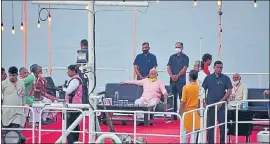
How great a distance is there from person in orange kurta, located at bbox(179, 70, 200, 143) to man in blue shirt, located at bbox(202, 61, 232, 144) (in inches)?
10.7

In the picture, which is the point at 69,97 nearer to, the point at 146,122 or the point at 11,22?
the point at 146,122

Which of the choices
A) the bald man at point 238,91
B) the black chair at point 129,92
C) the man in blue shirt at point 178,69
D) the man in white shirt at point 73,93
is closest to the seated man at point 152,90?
the black chair at point 129,92

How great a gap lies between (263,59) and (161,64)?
2.20 meters

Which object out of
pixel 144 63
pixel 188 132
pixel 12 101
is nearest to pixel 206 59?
pixel 188 132

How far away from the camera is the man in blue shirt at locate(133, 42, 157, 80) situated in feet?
41.5

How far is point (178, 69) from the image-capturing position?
41.3ft

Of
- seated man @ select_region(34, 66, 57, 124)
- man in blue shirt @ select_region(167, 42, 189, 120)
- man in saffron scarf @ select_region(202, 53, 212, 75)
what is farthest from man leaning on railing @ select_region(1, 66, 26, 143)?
man in blue shirt @ select_region(167, 42, 189, 120)

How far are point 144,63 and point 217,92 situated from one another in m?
2.64

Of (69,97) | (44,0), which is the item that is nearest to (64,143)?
(69,97)

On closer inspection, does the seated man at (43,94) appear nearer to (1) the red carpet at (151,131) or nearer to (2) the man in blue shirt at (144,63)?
(1) the red carpet at (151,131)

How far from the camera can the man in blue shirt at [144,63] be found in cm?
1264

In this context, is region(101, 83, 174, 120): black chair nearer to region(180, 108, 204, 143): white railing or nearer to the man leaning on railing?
region(180, 108, 204, 143): white railing

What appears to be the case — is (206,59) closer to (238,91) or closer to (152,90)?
(238,91)

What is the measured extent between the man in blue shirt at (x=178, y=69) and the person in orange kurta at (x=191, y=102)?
2.43 meters
